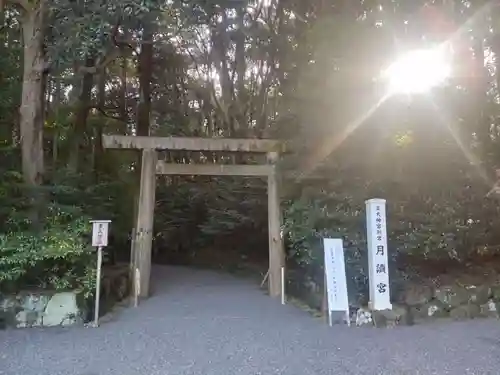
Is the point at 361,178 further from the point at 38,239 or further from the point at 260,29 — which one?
the point at 260,29

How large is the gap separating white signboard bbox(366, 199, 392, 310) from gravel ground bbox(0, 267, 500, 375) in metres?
0.47

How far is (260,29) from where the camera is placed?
468 inches

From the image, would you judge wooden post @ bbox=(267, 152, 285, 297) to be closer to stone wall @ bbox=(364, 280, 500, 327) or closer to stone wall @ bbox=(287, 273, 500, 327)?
stone wall @ bbox=(287, 273, 500, 327)

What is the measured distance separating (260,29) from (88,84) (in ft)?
15.3

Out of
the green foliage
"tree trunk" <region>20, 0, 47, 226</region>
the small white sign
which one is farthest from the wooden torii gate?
the small white sign

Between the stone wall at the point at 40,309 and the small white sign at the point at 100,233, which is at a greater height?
the small white sign at the point at 100,233

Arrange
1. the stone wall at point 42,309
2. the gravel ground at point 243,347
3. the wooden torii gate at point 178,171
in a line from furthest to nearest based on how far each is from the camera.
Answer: the wooden torii gate at point 178,171 < the stone wall at point 42,309 < the gravel ground at point 243,347

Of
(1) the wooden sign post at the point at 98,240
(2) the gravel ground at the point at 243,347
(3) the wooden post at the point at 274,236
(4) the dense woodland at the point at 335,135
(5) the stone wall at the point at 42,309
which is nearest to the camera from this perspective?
(2) the gravel ground at the point at 243,347

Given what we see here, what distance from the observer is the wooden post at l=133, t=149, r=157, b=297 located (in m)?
8.70

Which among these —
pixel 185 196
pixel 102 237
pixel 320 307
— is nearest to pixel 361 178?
pixel 320 307

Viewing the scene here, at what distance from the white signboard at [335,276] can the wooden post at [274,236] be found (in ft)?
7.79

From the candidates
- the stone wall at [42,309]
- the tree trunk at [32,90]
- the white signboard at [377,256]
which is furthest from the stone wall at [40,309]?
the white signboard at [377,256]

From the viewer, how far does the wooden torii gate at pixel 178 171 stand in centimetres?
864

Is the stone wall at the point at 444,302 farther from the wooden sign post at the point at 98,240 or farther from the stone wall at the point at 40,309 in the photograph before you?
the stone wall at the point at 40,309
